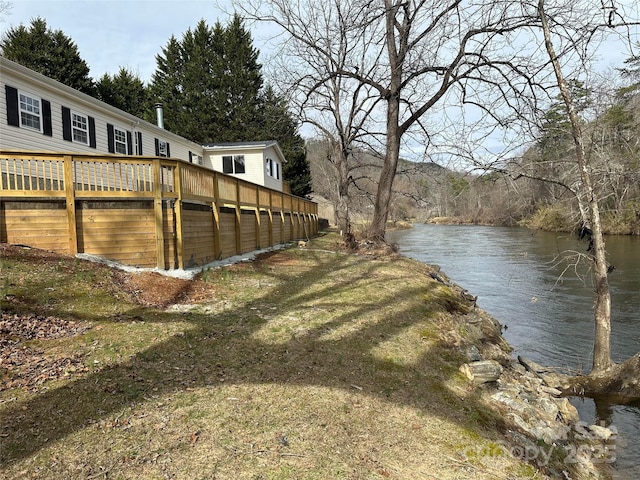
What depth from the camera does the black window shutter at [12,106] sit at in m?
10.3

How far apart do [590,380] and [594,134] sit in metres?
3.99

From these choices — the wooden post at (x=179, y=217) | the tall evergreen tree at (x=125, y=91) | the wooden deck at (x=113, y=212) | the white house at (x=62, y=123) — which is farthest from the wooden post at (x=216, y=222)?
the tall evergreen tree at (x=125, y=91)

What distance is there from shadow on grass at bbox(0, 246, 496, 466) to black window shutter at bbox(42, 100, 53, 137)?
9590 mm

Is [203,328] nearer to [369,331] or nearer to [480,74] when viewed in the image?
[369,331]

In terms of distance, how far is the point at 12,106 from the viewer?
411 inches

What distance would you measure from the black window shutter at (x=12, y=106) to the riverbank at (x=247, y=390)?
6342 mm

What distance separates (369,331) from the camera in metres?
5.34

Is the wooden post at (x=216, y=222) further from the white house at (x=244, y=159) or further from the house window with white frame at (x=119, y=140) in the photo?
the white house at (x=244, y=159)

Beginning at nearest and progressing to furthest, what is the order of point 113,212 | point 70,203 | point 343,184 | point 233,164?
1. point 70,203
2. point 113,212
3. point 343,184
4. point 233,164

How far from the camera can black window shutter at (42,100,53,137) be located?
451 inches

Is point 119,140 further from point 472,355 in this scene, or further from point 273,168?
point 472,355

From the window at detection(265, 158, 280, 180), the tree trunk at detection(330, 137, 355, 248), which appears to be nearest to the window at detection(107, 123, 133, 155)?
the window at detection(265, 158, 280, 180)

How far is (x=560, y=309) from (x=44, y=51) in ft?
107

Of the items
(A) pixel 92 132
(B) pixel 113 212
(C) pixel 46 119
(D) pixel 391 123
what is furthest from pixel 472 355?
(A) pixel 92 132
